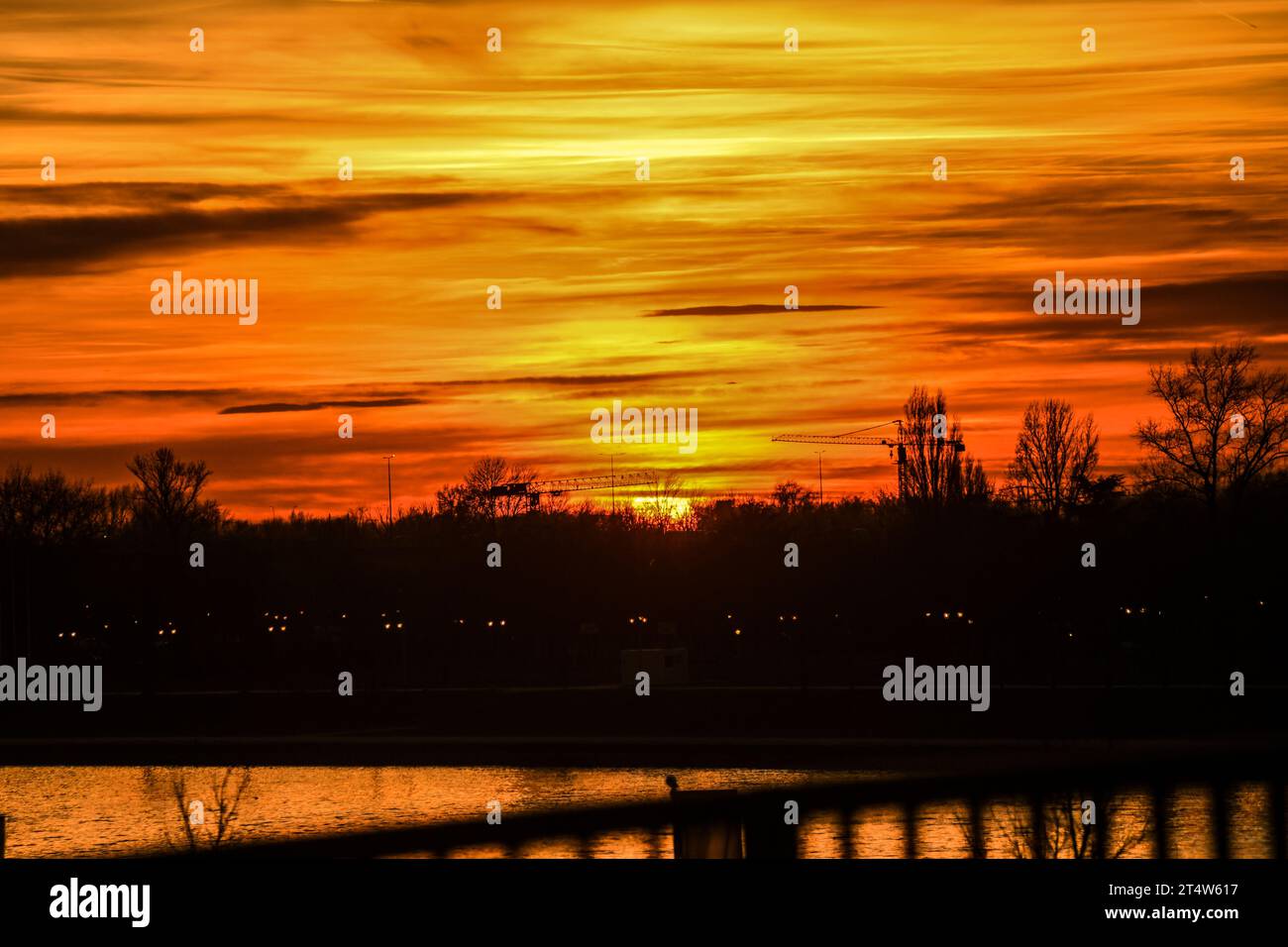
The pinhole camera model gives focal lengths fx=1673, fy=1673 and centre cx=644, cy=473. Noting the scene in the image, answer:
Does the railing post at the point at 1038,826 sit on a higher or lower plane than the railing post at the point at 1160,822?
higher

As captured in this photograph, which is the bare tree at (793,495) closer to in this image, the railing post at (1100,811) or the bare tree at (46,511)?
the bare tree at (46,511)

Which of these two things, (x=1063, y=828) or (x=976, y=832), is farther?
(x=1063, y=828)

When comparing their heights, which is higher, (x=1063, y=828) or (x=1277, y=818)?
(x=1063, y=828)

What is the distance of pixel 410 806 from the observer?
3791cm

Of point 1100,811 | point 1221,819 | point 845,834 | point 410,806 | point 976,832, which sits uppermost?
point 845,834

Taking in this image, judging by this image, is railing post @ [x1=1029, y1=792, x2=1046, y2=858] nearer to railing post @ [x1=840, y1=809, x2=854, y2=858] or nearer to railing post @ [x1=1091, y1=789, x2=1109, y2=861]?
railing post @ [x1=1091, y1=789, x2=1109, y2=861]

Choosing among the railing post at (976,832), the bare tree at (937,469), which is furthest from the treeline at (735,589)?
the railing post at (976,832)

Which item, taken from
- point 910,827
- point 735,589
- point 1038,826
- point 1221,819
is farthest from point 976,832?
point 735,589

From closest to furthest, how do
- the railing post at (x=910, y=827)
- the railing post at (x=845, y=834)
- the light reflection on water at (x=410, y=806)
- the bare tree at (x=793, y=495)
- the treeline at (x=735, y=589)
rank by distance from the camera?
the railing post at (x=845, y=834) < the railing post at (x=910, y=827) < the light reflection on water at (x=410, y=806) < the treeline at (x=735, y=589) < the bare tree at (x=793, y=495)

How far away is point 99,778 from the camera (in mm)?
46312

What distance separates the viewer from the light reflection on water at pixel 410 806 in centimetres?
2389

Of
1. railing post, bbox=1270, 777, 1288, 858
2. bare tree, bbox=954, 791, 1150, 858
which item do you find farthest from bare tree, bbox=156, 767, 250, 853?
railing post, bbox=1270, 777, 1288, 858

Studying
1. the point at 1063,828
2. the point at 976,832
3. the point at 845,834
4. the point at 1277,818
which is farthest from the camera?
the point at 1277,818

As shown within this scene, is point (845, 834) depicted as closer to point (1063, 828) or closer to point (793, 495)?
point (1063, 828)
